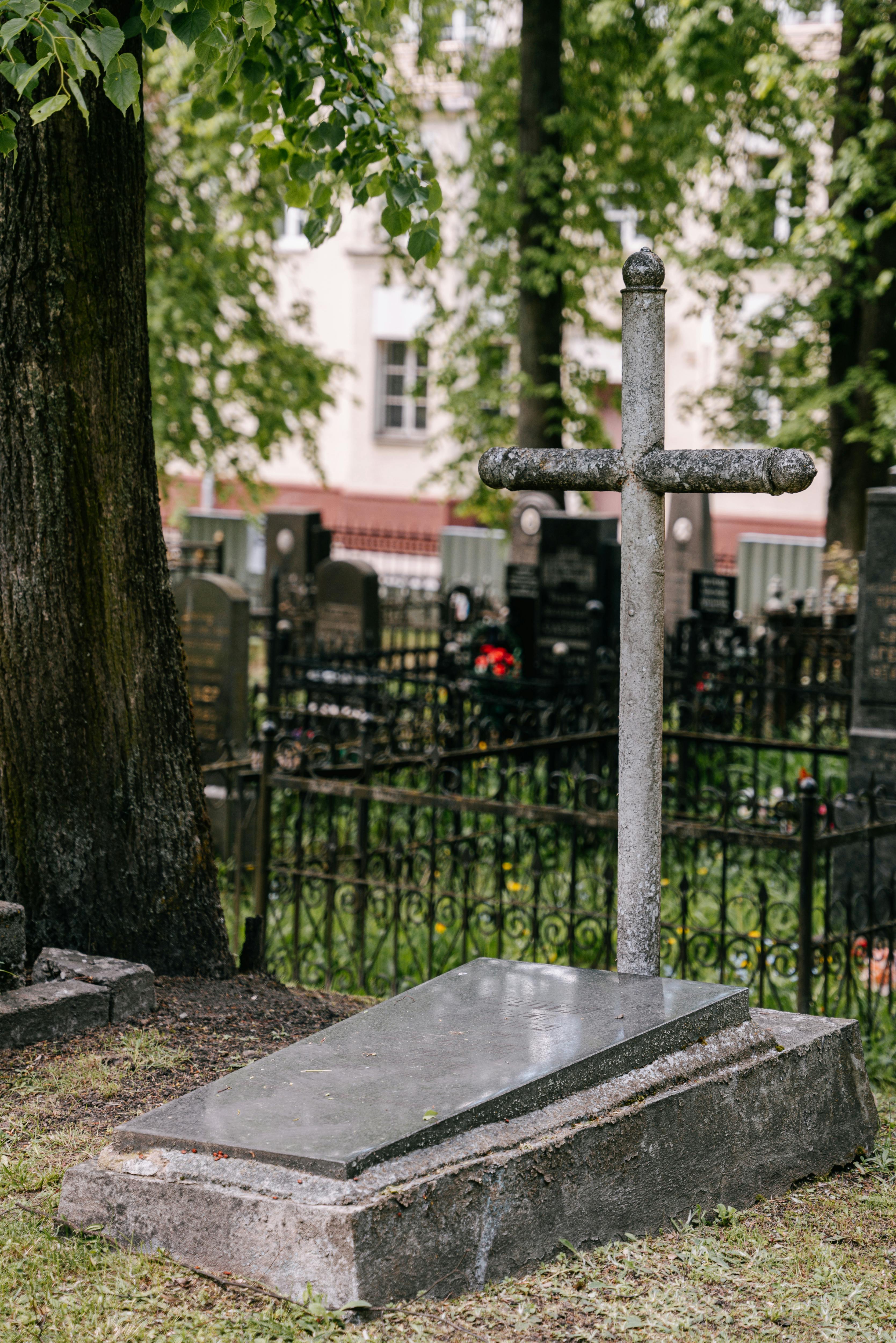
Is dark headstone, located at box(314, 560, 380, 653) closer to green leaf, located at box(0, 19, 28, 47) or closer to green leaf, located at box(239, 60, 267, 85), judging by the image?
green leaf, located at box(239, 60, 267, 85)

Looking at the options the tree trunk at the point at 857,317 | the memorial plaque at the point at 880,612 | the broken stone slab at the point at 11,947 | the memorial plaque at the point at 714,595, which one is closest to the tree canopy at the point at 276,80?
the broken stone slab at the point at 11,947

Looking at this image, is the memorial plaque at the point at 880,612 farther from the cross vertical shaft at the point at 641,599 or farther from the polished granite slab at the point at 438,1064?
the polished granite slab at the point at 438,1064

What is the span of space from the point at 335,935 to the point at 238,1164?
16.5ft

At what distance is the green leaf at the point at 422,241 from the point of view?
15.8ft

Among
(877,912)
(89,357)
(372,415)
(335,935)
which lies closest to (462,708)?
(335,935)

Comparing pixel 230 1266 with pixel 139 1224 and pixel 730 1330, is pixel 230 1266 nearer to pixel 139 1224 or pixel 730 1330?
pixel 139 1224

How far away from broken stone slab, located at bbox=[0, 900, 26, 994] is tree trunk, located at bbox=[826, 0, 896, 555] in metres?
11.3

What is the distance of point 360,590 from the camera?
1417 cm

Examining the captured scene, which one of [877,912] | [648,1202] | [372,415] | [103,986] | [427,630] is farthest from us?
[372,415]

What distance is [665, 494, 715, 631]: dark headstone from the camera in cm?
1478

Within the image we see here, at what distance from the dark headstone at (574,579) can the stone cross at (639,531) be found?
7985 millimetres

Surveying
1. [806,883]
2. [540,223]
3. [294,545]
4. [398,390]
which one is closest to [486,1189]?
[806,883]

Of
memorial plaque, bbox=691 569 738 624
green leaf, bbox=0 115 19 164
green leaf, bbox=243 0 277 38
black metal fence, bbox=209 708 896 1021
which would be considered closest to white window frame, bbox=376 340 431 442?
memorial plaque, bbox=691 569 738 624

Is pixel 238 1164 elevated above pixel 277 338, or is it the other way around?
pixel 277 338
